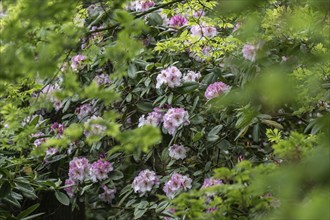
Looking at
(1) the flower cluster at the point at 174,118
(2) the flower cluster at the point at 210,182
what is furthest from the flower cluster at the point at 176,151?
(2) the flower cluster at the point at 210,182

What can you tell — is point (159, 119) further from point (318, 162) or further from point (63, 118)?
point (318, 162)

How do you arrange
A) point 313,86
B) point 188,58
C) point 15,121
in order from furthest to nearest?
1. point 188,58
2. point 15,121
3. point 313,86

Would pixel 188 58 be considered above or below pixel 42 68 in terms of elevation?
below

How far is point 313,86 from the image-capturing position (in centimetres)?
135

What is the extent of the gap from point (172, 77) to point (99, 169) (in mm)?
658

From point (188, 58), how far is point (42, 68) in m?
1.92

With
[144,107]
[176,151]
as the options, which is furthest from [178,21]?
[176,151]

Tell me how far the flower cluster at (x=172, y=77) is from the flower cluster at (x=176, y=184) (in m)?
0.48

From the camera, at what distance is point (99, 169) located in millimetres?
3080

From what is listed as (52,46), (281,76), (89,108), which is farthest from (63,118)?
(281,76)

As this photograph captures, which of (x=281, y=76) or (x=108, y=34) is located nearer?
(x=281, y=76)

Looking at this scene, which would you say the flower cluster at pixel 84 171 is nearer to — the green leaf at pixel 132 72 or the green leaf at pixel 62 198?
the green leaf at pixel 62 198

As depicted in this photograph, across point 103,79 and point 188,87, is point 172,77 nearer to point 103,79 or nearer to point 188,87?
point 188,87

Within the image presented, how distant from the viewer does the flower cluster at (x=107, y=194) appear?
10.7ft
